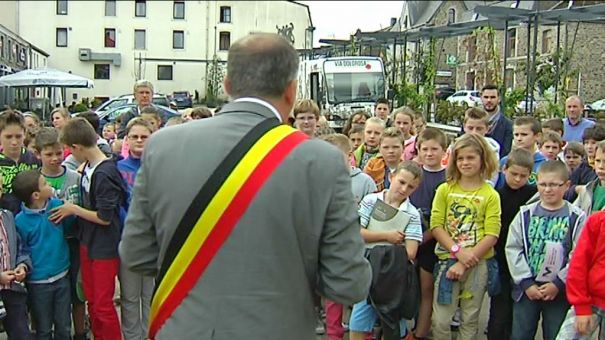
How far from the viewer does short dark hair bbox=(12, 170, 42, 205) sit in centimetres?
492

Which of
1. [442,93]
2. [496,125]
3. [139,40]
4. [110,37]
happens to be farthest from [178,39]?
[496,125]

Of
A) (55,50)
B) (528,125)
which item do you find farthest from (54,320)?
(55,50)

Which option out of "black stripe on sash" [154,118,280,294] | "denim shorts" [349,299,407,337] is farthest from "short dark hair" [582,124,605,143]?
"black stripe on sash" [154,118,280,294]

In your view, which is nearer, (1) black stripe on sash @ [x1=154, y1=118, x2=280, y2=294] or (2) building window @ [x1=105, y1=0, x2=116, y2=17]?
(1) black stripe on sash @ [x1=154, y1=118, x2=280, y2=294]

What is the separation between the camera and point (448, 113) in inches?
826

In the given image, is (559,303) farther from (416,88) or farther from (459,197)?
(416,88)

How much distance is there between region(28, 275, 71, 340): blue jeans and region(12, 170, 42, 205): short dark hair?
0.63m

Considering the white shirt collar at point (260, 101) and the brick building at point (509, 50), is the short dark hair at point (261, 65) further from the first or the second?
the brick building at point (509, 50)

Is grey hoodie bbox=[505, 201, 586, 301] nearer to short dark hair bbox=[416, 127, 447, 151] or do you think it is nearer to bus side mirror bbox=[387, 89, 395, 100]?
short dark hair bbox=[416, 127, 447, 151]

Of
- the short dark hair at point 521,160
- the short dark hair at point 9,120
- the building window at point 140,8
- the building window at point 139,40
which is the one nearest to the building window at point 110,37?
the building window at point 139,40

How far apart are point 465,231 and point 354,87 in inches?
740

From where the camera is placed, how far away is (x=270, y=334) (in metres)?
2.35

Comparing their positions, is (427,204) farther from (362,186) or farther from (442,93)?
(442,93)

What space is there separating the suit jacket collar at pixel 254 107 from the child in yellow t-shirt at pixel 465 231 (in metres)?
3.01
